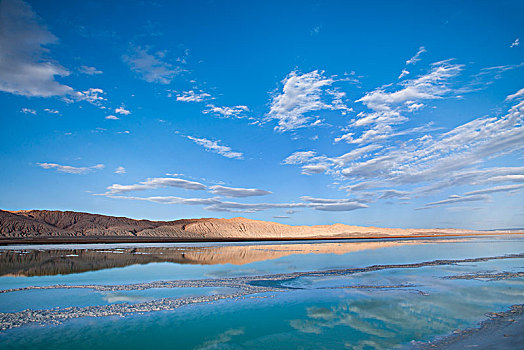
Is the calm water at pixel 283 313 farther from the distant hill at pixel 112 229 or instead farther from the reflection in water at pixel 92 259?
the distant hill at pixel 112 229

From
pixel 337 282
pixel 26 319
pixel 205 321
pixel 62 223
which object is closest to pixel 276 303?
pixel 205 321

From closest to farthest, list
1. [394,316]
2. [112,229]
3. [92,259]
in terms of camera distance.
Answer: [394,316]
[92,259]
[112,229]

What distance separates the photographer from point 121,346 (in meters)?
7.05

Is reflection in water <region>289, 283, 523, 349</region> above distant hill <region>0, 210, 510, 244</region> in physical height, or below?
below

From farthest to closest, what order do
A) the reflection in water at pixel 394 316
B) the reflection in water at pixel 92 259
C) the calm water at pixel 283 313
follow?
the reflection in water at pixel 92 259 < the reflection in water at pixel 394 316 < the calm water at pixel 283 313

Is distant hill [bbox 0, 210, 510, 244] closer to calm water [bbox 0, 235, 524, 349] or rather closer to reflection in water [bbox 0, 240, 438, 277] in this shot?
reflection in water [bbox 0, 240, 438, 277]

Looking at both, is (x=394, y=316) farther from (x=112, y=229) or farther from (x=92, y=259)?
(x=112, y=229)

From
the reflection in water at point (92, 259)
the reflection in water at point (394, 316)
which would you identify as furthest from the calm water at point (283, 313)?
the reflection in water at point (92, 259)

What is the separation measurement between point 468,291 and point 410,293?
240cm

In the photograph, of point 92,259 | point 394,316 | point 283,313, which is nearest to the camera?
point 394,316

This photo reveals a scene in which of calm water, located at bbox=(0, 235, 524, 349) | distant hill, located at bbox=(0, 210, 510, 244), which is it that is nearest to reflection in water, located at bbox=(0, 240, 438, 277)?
calm water, located at bbox=(0, 235, 524, 349)

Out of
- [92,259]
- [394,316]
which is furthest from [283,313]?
[92,259]

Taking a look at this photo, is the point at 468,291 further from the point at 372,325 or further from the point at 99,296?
the point at 99,296

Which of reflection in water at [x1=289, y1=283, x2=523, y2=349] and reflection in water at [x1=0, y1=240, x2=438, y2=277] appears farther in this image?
reflection in water at [x1=0, y1=240, x2=438, y2=277]
